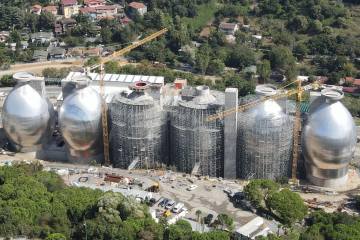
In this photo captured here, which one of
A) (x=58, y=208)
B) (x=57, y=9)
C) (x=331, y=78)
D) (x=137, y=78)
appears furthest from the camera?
(x=57, y=9)

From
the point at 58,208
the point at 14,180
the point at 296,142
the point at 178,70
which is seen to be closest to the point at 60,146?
the point at 14,180

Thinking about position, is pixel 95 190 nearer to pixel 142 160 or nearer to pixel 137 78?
pixel 142 160

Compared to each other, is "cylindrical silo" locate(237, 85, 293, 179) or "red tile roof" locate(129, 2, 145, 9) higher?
"red tile roof" locate(129, 2, 145, 9)

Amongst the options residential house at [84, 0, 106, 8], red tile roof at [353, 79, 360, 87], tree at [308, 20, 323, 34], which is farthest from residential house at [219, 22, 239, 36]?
residential house at [84, 0, 106, 8]

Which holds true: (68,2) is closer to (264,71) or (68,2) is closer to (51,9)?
(51,9)

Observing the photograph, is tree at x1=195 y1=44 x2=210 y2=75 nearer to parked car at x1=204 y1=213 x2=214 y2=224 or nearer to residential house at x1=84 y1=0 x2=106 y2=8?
residential house at x1=84 y1=0 x2=106 y2=8

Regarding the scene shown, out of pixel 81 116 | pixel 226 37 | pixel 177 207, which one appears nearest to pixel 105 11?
pixel 226 37

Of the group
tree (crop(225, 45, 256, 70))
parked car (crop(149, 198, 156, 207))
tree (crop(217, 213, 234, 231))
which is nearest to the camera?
tree (crop(217, 213, 234, 231))
